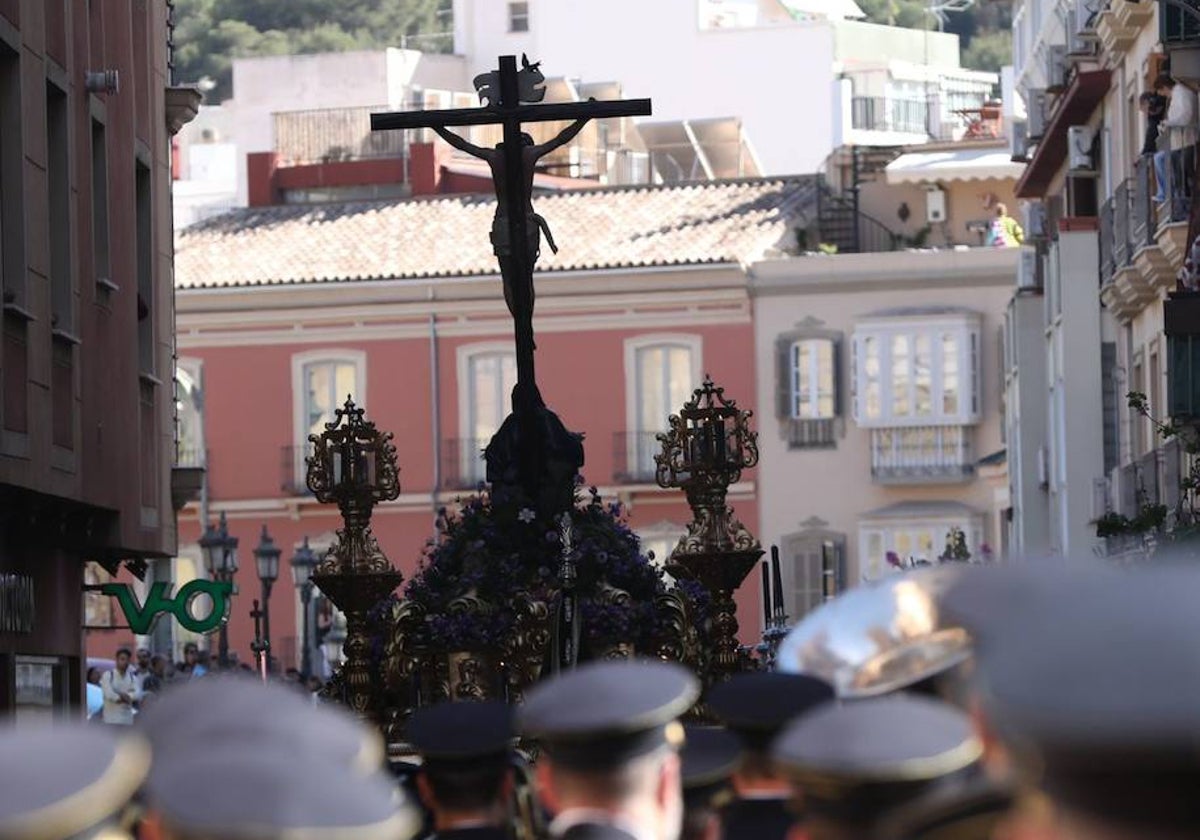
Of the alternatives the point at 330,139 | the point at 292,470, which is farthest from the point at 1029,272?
the point at 330,139

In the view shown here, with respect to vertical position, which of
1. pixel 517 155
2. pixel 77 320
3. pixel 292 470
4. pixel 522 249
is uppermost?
pixel 517 155

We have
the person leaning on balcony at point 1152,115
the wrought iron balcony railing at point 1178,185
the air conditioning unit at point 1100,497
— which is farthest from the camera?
the air conditioning unit at point 1100,497

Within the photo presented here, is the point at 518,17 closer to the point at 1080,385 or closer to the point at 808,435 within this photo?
the point at 808,435

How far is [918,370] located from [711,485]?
3947cm

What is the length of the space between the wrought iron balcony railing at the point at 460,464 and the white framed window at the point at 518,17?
2890 centimetres

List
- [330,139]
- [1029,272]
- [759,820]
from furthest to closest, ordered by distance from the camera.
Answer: [330,139] → [1029,272] → [759,820]

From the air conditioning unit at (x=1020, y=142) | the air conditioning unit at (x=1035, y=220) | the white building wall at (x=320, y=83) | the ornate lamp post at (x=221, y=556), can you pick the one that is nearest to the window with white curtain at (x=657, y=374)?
the air conditioning unit at (x=1020, y=142)

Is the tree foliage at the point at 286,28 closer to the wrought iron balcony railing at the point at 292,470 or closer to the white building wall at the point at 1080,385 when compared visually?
the wrought iron balcony railing at the point at 292,470

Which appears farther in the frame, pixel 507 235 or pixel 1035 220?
pixel 1035 220

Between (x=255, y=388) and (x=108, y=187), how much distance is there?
34.2 meters

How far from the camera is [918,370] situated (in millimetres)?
57031

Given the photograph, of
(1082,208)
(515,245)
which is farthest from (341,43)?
(515,245)

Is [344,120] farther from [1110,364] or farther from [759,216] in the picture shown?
[1110,364]

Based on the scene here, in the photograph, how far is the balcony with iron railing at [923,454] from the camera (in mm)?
56625
